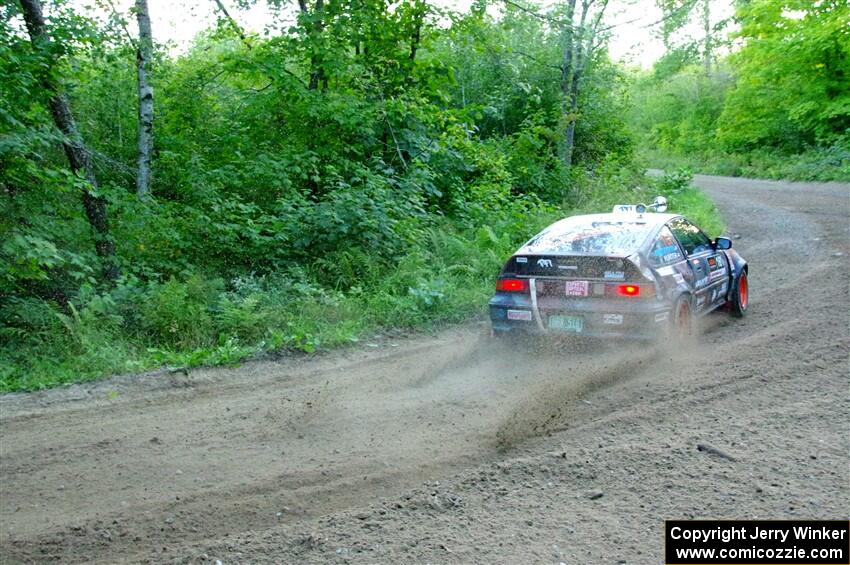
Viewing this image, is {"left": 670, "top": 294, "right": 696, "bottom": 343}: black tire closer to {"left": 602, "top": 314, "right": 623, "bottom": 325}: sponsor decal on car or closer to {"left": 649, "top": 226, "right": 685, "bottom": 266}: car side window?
{"left": 649, "top": 226, "right": 685, "bottom": 266}: car side window

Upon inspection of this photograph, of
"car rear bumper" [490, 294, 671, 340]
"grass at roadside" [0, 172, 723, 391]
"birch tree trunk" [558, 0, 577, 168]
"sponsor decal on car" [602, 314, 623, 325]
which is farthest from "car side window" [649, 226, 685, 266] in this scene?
"birch tree trunk" [558, 0, 577, 168]

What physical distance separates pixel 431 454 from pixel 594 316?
2.81 metres

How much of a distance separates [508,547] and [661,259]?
183 inches

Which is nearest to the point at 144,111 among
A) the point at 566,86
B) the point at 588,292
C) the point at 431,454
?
the point at 588,292

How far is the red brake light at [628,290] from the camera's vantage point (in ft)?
23.0

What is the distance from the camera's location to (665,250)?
7707 mm

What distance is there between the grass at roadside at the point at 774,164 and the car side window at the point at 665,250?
50.0 ft

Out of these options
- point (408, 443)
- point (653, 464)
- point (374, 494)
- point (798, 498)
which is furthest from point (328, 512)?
point (798, 498)

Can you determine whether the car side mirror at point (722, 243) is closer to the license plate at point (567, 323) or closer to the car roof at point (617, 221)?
the car roof at point (617, 221)

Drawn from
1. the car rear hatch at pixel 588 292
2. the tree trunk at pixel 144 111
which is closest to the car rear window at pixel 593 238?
the car rear hatch at pixel 588 292

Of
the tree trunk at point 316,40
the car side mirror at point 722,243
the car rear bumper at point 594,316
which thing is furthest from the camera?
the tree trunk at point 316,40

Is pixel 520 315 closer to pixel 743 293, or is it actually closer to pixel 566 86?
pixel 743 293

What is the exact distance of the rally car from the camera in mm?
7016

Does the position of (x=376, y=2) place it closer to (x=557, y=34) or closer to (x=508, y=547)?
(x=557, y=34)
